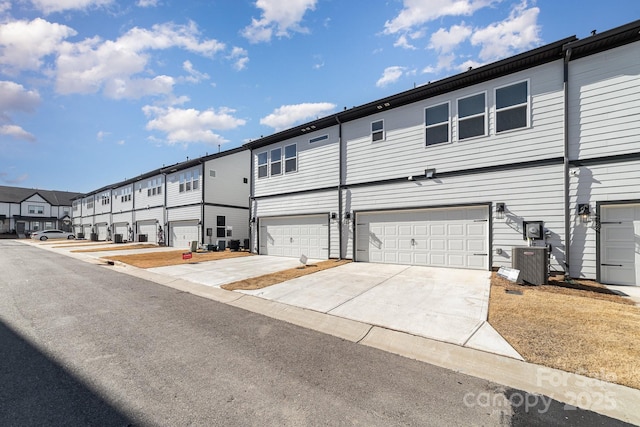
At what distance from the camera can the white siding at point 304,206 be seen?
1384 cm

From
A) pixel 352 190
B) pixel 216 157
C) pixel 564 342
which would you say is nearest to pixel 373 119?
pixel 352 190

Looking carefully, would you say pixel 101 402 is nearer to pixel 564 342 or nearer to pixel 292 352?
pixel 292 352

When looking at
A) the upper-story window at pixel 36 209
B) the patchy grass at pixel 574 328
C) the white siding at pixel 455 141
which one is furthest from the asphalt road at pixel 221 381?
the upper-story window at pixel 36 209

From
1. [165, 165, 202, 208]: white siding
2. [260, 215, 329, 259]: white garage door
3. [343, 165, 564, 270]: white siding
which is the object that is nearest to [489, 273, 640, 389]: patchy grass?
[343, 165, 564, 270]: white siding

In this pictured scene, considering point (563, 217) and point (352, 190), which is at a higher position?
point (352, 190)

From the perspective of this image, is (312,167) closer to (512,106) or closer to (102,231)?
(512,106)

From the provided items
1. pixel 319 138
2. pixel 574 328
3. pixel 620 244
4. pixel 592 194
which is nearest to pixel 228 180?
pixel 319 138

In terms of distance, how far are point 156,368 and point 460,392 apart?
389 cm

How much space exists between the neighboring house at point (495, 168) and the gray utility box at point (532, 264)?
3.96 feet

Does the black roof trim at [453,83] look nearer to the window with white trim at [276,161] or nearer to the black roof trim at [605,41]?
the black roof trim at [605,41]

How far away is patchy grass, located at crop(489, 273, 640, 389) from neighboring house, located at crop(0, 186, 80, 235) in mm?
65618

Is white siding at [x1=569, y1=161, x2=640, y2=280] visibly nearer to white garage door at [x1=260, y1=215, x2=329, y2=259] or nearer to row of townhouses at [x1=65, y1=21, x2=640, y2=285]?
row of townhouses at [x1=65, y1=21, x2=640, y2=285]

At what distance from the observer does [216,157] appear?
73.9ft

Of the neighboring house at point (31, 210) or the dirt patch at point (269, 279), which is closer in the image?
the dirt patch at point (269, 279)
